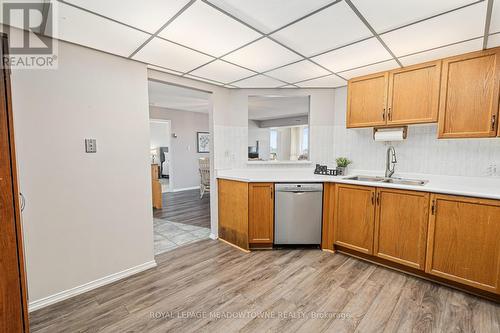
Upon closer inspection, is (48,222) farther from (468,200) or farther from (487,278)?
(487,278)

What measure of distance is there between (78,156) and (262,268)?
6.78 feet

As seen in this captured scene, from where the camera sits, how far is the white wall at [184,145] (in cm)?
652

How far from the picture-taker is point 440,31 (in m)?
1.67

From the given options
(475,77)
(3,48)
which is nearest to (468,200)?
(475,77)

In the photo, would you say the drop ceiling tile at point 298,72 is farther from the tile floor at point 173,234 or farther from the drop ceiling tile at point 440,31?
the tile floor at point 173,234

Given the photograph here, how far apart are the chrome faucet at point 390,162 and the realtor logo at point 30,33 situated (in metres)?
3.34

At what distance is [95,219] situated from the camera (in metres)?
2.07

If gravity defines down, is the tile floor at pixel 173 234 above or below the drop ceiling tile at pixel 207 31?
below

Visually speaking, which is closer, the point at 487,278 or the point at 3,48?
the point at 3,48

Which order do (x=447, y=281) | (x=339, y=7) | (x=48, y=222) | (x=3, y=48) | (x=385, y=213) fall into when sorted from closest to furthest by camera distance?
(x=3, y=48), (x=339, y=7), (x=48, y=222), (x=447, y=281), (x=385, y=213)

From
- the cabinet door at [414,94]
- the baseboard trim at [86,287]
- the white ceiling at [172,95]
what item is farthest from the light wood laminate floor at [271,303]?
the white ceiling at [172,95]

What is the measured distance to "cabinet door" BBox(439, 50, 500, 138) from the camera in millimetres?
1979

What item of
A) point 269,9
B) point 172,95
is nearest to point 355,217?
point 269,9

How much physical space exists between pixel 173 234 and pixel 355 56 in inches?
127
